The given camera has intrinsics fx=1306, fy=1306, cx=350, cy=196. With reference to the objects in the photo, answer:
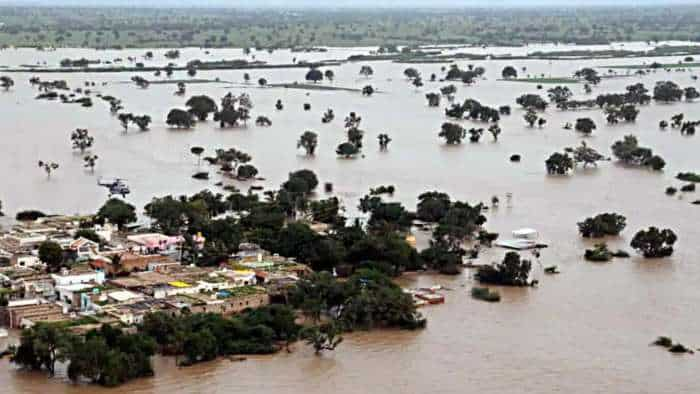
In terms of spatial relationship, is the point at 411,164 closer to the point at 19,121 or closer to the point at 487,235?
the point at 487,235

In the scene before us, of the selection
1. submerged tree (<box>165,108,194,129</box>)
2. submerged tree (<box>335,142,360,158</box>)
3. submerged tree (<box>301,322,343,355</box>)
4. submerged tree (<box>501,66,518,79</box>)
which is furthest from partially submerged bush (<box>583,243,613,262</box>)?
submerged tree (<box>501,66,518,79</box>)

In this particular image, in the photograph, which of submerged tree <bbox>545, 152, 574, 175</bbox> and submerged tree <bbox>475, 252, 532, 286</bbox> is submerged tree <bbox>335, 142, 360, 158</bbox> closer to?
submerged tree <bbox>545, 152, 574, 175</bbox>

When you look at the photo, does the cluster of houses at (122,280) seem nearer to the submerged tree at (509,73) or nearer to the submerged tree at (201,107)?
the submerged tree at (201,107)

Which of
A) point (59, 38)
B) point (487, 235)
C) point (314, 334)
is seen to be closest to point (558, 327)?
point (314, 334)

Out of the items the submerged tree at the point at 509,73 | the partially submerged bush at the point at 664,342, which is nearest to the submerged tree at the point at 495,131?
the submerged tree at the point at 509,73

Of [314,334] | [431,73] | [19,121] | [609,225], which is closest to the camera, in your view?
[314,334]

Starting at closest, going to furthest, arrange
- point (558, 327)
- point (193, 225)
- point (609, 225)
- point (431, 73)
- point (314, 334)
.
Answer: point (314, 334)
point (558, 327)
point (193, 225)
point (609, 225)
point (431, 73)
